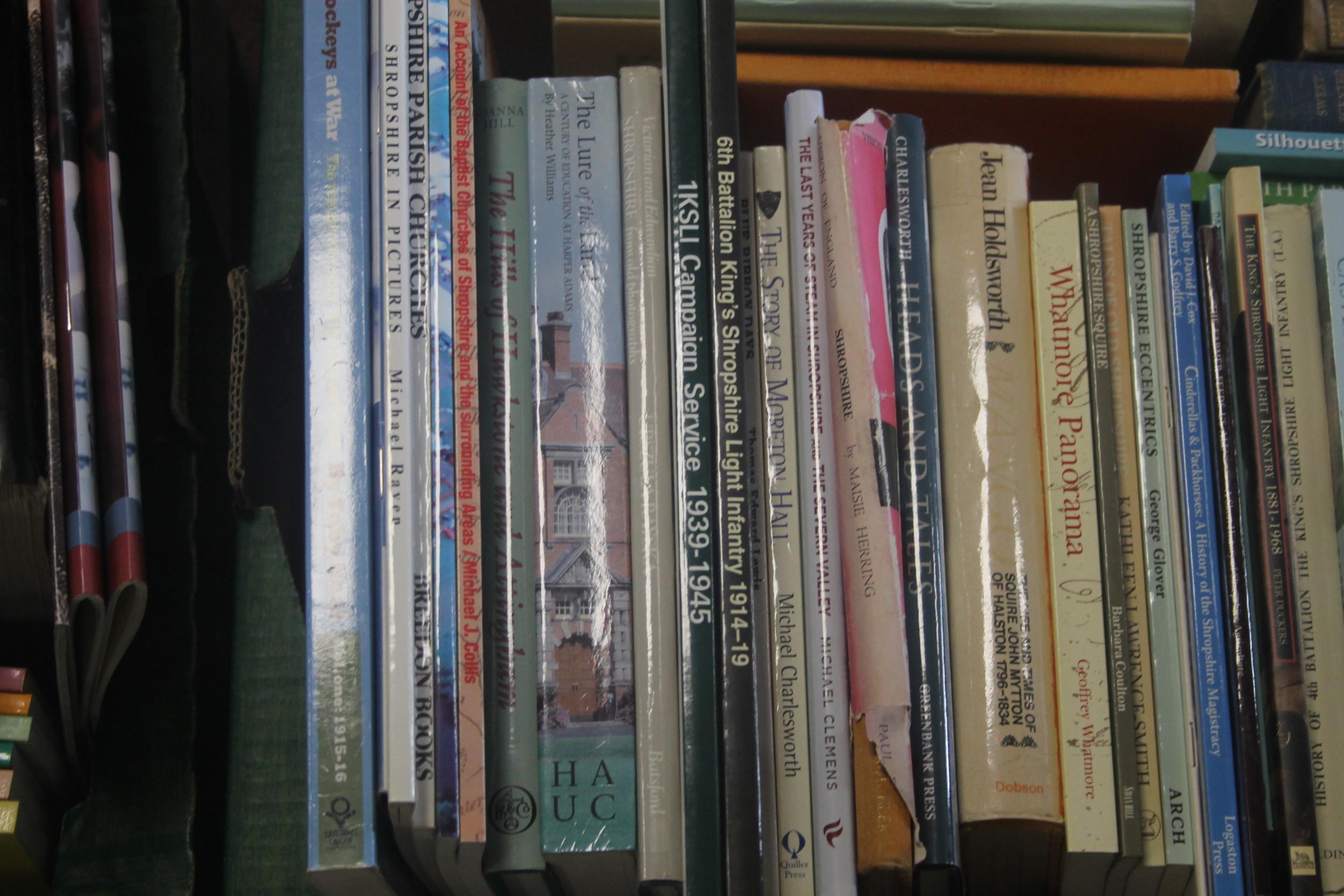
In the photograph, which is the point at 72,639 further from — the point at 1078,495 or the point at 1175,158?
the point at 1175,158

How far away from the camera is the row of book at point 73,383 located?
1.97 feet

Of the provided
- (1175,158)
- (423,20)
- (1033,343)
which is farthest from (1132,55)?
(423,20)

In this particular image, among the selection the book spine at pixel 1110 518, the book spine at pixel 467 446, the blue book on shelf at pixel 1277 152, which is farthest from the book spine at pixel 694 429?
the blue book on shelf at pixel 1277 152

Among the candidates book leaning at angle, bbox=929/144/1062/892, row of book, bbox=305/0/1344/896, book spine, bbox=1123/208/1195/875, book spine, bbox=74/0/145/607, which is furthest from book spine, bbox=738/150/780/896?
book spine, bbox=74/0/145/607

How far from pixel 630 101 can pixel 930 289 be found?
207 mm

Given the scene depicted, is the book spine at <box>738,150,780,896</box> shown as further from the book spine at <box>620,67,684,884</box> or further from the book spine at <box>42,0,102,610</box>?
the book spine at <box>42,0,102,610</box>

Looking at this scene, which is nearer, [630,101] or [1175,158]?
[630,101]

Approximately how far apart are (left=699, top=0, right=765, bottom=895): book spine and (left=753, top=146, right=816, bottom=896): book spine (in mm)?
21

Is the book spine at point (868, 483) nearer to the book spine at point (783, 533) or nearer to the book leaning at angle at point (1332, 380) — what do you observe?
the book spine at point (783, 533)

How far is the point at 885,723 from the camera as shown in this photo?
62 cm

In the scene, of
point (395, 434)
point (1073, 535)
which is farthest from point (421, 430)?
point (1073, 535)

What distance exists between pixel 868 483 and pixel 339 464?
281mm

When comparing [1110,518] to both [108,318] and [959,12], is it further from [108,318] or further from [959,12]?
[108,318]

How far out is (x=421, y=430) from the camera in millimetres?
618
